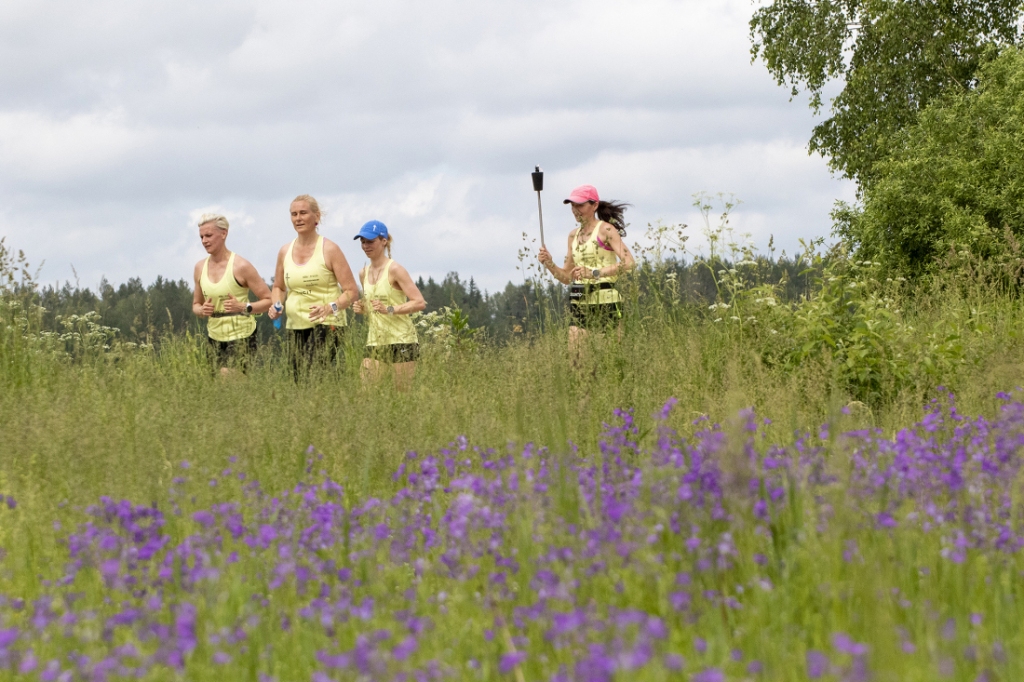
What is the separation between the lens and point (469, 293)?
10162 cm

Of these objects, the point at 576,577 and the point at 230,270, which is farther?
the point at 230,270

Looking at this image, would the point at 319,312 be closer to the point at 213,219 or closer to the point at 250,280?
the point at 250,280

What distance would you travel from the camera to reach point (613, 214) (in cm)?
929

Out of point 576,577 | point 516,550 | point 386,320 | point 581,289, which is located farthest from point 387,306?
point 576,577

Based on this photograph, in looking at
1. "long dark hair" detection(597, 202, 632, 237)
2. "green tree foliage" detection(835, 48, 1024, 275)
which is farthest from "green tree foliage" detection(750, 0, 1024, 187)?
"long dark hair" detection(597, 202, 632, 237)

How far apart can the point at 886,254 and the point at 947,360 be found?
18.0 meters

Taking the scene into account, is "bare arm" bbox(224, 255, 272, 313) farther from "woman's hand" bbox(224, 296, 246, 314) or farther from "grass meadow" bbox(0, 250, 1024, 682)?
"grass meadow" bbox(0, 250, 1024, 682)

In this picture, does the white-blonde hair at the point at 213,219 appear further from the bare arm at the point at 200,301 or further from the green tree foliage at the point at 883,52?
the green tree foliage at the point at 883,52

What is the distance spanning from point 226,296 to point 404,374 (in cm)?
178

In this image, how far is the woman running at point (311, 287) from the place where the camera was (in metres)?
8.49

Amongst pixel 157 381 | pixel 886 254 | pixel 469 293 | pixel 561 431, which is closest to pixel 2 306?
pixel 157 381

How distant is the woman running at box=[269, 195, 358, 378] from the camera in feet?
27.9

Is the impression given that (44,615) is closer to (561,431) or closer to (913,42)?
(561,431)

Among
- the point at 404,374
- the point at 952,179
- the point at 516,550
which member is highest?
the point at 952,179
